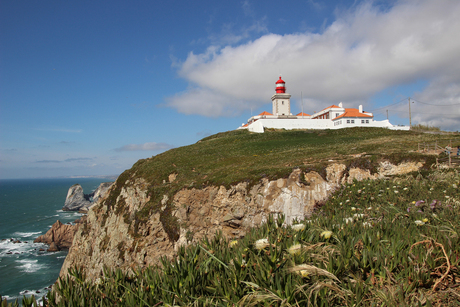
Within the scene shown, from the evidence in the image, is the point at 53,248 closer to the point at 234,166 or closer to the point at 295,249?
the point at 234,166

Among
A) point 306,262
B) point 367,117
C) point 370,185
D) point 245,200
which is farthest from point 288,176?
point 367,117

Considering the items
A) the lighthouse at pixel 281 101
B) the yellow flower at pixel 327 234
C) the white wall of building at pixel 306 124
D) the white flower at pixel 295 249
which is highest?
the lighthouse at pixel 281 101

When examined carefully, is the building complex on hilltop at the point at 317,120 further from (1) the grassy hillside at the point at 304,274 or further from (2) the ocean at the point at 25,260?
(1) the grassy hillside at the point at 304,274

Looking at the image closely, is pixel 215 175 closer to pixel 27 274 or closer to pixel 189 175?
pixel 189 175

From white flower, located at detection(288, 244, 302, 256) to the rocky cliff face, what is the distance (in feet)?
38.1

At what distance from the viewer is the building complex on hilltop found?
159 ft

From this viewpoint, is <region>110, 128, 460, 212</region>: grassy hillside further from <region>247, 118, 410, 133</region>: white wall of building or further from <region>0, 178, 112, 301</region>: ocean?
<region>247, 118, 410, 133</region>: white wall of building

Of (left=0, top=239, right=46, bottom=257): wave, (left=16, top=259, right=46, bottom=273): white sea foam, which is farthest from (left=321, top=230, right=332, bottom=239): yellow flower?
(left=0, top=239, right=46, bottom=257): wave

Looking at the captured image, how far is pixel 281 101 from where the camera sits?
59062mm

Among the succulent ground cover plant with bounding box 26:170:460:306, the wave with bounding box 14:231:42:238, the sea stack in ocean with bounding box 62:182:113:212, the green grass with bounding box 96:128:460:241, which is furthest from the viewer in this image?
the sea stack in ocean with bounding box 62:182:113:212

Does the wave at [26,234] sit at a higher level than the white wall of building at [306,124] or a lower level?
lower

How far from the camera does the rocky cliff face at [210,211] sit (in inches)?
633

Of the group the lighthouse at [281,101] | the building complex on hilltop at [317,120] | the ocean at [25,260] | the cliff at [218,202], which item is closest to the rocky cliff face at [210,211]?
the cliff at [218,202]

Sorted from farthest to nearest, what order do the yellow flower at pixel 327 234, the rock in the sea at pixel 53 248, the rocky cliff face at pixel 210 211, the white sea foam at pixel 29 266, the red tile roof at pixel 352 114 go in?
1. the red tile roof at pixel 352 114
2. the rock in the sea at pixel 53 248
3. the white sea foam at pixel 29 266
4. the rocky cliff face at pixel 210 211
5. the yellow flower at pixel 327 234
